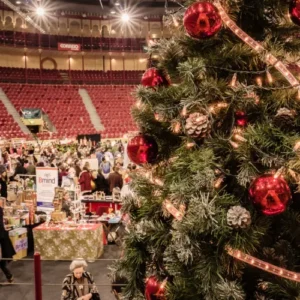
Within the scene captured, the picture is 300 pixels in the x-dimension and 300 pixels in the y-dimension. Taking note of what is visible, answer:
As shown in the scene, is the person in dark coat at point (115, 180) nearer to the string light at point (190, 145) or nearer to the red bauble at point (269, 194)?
the string light at point (190, 145)

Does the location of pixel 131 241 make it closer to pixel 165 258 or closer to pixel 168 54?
pixel 165 258

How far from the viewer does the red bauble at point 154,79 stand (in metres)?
2.19

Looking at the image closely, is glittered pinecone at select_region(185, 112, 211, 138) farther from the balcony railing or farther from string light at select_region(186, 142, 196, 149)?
the balcony railing

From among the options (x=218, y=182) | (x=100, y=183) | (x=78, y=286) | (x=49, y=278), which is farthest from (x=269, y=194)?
(x=100, y=183)

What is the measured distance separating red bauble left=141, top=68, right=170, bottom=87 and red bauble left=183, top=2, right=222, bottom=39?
401 mm

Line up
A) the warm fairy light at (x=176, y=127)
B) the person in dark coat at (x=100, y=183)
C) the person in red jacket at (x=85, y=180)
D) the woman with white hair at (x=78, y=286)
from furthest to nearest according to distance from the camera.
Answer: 1. the person in dark coat at (x=100, y=183)
2. the person in red jacket at (x=85, y=180)
3. the woman with white hair at (x=78, y=286)
4. the warm fairy light at (x=176, y=127)

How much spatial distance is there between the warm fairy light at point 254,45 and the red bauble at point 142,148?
64 centimetres

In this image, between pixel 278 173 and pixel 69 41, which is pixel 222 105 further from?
pixel 69 41

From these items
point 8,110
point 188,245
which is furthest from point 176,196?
point 8,110

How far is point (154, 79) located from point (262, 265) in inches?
40.7

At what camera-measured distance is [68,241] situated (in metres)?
6.78

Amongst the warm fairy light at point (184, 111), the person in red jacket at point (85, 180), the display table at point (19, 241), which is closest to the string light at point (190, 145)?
the warm fairy light at point (184, 111)

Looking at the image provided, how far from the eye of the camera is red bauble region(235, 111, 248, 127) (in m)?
1.85

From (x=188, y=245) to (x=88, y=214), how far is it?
6.83 meters
